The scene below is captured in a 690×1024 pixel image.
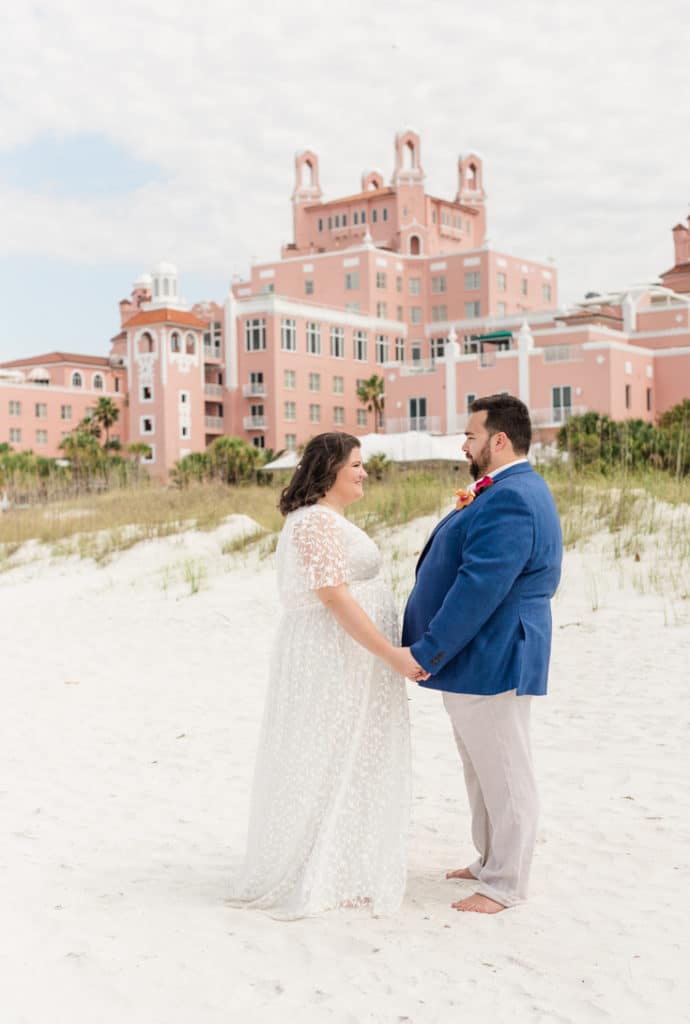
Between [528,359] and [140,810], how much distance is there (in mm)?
42738

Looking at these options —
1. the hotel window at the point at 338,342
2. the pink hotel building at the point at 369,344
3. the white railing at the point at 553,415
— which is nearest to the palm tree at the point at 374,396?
the pink hotel building at the point at 369,344

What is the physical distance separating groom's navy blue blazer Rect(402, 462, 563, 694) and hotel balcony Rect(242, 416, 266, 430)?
54.1 metres

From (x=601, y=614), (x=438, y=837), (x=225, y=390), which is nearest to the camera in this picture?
(x=438, y=837)

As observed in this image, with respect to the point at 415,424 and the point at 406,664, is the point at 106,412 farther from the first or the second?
the point at 406,664

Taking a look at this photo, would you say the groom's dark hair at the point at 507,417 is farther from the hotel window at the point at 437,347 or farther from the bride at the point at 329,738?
the hotel window at the point at 437,347

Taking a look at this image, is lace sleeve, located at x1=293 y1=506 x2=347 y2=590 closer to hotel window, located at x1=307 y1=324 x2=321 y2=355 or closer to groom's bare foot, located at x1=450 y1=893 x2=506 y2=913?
groom's bare foot, located at x1=450 y1=893 x2=506 y2=913

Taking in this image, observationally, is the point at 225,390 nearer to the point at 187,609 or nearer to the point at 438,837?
the point at 187,609

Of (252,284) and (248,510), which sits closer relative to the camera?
(248,510)

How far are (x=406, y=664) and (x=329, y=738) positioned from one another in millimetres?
425

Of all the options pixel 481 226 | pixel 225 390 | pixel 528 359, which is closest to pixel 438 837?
pixel 528 359

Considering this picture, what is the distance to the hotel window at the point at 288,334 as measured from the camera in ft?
188

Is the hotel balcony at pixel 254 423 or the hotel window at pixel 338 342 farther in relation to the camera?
the hotel window at pixel 338 342

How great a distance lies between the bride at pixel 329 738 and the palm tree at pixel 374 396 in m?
53.6

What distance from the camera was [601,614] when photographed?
31.6 ft
